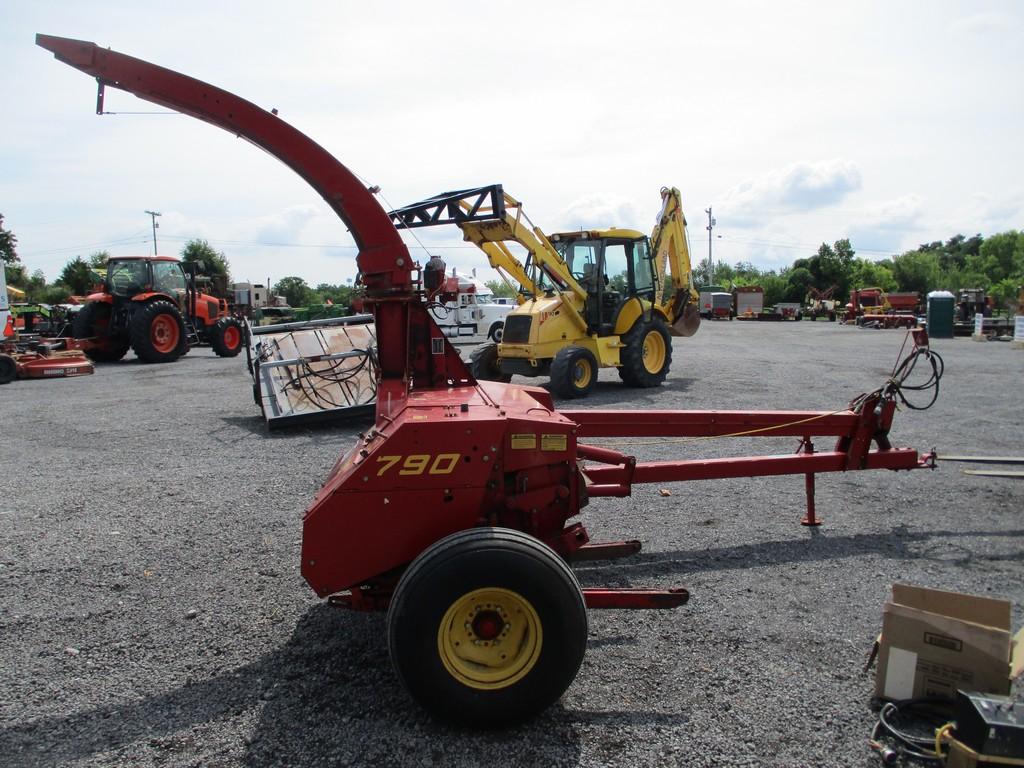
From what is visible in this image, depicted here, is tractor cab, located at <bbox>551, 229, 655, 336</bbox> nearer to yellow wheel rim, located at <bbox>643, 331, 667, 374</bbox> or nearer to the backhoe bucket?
yellow wheel rim, located at <bbox>643, 331, 667, 374</bbox>

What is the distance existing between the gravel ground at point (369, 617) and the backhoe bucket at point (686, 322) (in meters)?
5.66

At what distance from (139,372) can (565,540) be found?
15.3 meters

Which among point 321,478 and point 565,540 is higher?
point 565,540

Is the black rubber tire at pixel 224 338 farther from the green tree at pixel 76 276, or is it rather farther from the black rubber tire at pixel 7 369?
the green tree at pixel 76 276

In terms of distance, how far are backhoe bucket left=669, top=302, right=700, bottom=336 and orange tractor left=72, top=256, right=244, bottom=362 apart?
12.7 meters

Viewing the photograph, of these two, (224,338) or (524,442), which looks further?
(224,338)

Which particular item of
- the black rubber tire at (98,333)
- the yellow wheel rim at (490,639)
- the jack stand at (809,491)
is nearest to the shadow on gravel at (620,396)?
the jack stand at (809,491)

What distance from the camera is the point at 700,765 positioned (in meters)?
2.75

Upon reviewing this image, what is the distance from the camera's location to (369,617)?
4004mm

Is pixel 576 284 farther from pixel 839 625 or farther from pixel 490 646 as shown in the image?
pixel 490 646

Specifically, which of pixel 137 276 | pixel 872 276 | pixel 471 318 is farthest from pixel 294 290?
pixel 872 276

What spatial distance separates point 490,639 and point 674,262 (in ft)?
37.5

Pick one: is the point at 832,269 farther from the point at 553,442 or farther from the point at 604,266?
the point at 553,442

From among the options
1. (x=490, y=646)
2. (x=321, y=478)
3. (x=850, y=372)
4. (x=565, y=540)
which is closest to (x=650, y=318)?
(x=850, y=372)
